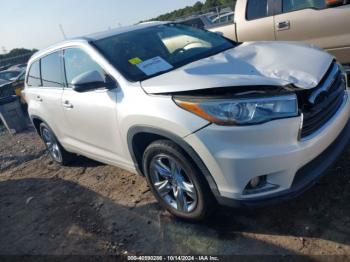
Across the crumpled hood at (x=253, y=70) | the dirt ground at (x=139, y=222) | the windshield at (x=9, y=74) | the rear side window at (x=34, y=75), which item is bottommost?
the windshield at (x=9, y=74)

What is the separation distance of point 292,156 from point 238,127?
1.42 ft

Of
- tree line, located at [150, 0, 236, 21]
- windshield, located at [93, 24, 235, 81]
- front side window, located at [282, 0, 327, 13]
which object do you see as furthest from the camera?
tree line, located at [150, 0, 236, 21]

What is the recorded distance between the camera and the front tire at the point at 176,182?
122 inches

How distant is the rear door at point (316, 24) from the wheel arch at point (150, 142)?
3.58m

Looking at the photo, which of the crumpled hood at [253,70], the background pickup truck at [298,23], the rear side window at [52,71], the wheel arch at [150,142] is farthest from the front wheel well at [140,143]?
the background pickup truck at [298,23]

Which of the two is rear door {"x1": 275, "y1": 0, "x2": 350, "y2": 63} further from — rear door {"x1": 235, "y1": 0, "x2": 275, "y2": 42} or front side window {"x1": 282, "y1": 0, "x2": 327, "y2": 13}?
rear door {"x1": 235, "y1": 0, "x2": 275, "y2": 42}

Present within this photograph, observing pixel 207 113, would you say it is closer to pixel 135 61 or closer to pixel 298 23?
pixel 135 61

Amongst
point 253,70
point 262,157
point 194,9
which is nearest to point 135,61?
point 253,70

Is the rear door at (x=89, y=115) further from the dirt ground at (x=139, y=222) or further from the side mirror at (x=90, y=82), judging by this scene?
the dirt ground at (x=139, y=222)

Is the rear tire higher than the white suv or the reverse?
the reverse

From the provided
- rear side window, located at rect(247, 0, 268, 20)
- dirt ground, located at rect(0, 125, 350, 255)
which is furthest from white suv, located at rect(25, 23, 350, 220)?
rear side window, located at rect(247, 0, 268, 20)

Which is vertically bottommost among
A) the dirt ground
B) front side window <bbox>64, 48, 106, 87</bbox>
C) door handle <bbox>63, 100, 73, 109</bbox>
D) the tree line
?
the tree line

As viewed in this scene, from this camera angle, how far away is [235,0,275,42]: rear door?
20.4 ft

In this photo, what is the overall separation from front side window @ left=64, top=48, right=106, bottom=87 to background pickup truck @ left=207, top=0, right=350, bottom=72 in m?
3.23
